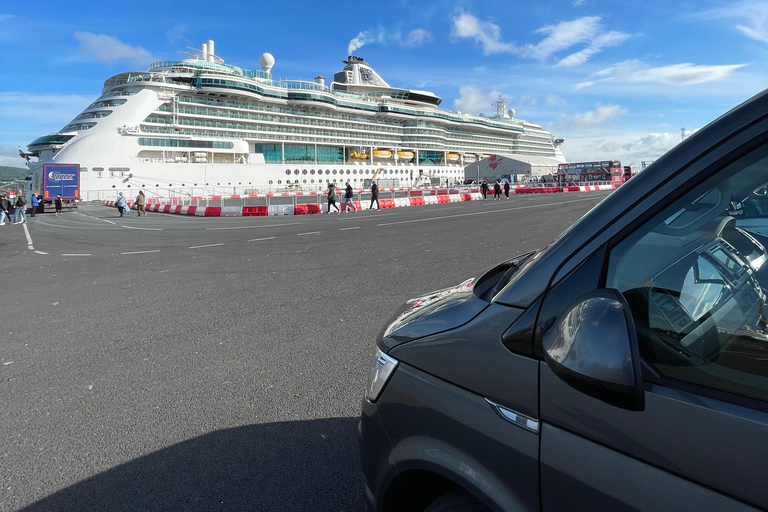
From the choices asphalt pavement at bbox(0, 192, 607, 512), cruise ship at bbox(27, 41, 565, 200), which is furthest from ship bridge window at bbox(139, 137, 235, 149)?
asphalt pavement at bbox(0, 192, 607, 512)

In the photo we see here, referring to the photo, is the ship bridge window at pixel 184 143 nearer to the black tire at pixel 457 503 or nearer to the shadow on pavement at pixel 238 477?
the shadow on pavement at pixel 238 477

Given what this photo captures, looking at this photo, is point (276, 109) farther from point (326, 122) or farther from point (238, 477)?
point (238, 477)

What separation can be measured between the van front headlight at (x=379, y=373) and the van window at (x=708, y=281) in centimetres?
68

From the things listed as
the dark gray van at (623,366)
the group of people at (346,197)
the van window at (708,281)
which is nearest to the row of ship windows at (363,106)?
the group of people at (346,197)

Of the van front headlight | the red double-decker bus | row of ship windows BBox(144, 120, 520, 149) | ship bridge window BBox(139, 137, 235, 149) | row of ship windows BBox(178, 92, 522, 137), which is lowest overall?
the van front headlight

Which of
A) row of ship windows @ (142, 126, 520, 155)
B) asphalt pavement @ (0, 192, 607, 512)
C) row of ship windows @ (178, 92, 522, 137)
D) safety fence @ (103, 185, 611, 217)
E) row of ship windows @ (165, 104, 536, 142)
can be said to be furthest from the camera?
row of ship windows @ (178, 92, 522, 137)

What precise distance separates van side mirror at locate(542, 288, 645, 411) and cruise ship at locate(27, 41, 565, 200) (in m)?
46.0

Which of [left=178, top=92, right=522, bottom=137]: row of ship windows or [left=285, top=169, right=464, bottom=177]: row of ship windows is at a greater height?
[left=178, top=92, right=522, bottom=137]: row of ship windows

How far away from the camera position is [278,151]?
51.5m

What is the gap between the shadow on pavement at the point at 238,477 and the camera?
1.97 metres

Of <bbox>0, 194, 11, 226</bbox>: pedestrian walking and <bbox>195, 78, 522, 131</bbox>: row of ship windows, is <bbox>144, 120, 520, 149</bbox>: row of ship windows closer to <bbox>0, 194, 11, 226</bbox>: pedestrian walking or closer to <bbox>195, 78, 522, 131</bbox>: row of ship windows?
<bbox>195, 78, 522, 131</bbox>: row of ship windows

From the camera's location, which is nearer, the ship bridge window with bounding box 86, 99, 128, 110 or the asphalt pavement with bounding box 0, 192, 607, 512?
the asphalt pavement with bounding box 0, 192, 607, 512

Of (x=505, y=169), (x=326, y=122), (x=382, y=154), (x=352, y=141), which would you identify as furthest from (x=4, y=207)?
(x=505, y=169)

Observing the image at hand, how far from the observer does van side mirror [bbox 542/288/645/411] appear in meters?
0.89
